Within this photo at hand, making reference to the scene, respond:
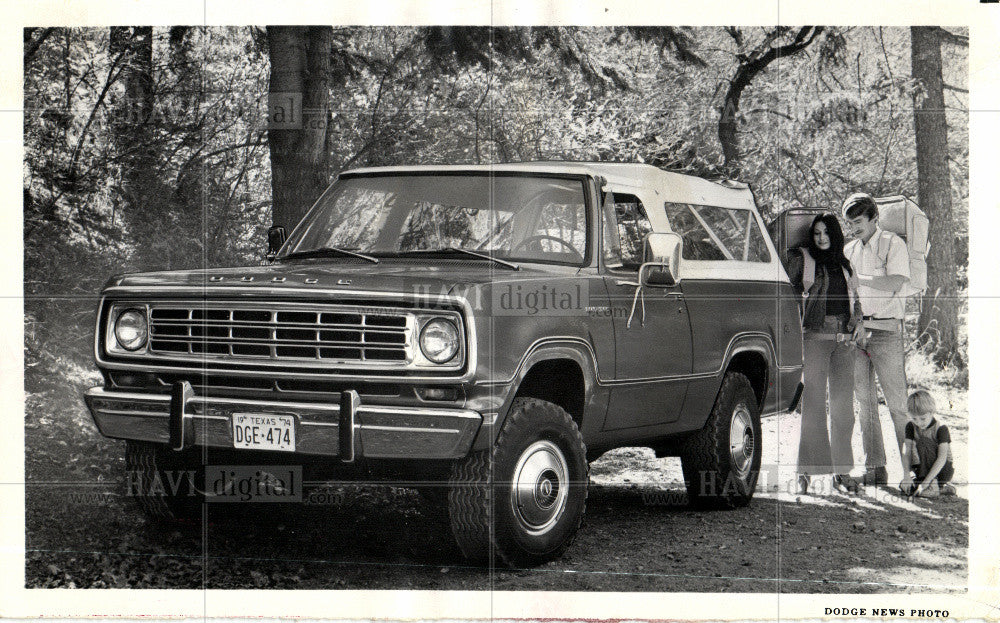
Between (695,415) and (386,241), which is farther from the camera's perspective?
(695,415)

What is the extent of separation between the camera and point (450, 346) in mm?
4918

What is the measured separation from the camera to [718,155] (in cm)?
730

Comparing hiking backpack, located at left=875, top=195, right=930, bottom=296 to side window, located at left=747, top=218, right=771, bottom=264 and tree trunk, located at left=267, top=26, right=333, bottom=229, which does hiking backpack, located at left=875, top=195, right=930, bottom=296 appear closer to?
side window, located at left=747, top=218, right=771, bottom=264

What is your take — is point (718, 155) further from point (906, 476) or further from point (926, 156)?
point (906, 476)

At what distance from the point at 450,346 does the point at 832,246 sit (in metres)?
3.46

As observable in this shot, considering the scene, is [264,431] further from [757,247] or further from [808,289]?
[808,289]

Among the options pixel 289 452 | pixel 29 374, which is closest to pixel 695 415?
pixel 289 452

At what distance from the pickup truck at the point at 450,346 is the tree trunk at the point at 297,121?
3.40ft

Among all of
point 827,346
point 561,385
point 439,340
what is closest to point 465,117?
point 561,385

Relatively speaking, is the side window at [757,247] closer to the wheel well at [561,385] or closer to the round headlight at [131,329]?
the wheel well at [561,385]

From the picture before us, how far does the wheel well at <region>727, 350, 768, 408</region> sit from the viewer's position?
23.3ft

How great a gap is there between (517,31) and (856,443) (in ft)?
11.9

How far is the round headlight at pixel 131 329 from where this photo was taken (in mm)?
5539

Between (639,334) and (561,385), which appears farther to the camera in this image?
(639,334)
